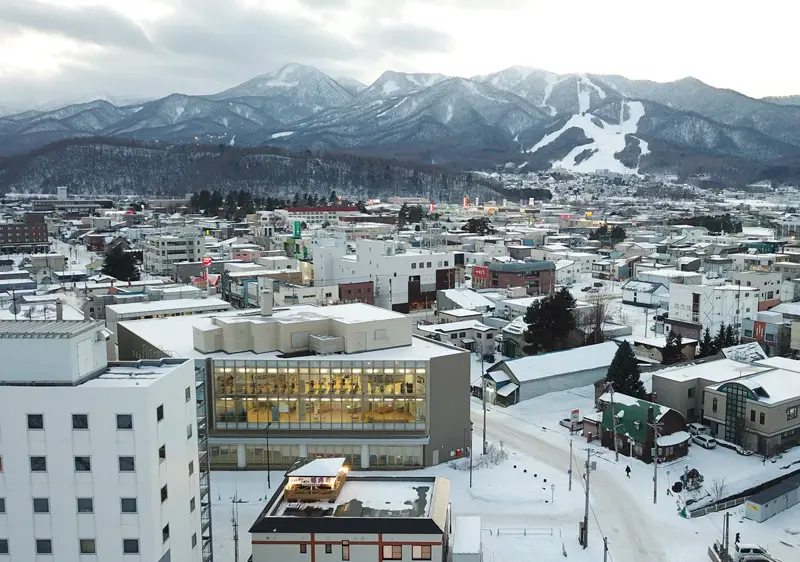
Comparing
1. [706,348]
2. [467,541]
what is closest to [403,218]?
[706,348]

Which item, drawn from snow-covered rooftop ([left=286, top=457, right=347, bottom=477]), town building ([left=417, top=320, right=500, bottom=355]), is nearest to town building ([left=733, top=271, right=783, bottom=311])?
town building ([left=417, top=320, right=500, bottom=355])

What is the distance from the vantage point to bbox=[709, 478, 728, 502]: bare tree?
2129 cm

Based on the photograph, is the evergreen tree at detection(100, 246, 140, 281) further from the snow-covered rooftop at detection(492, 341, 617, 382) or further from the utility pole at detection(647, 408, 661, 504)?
the utility pole at detection(647, 408, 661, 504)

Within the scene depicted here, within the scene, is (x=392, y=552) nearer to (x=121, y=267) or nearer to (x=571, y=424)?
(x=571, y=424)

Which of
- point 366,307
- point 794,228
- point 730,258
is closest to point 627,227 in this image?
point 794,228

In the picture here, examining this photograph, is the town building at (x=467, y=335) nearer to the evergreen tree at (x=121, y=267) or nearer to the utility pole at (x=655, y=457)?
the utility pole at (x=655, y=457)

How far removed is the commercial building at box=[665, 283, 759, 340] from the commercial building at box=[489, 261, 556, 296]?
14114 mm

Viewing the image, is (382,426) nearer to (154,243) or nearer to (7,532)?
(7,532)

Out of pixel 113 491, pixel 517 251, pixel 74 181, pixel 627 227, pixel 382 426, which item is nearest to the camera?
pixel 113 491

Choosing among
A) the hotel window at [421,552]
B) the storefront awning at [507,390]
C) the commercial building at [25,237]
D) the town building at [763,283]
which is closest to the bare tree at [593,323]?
the storefront awning at [507,390]

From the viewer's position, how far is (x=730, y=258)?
62.2 metres

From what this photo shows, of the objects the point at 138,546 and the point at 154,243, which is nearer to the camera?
the point at 138,546

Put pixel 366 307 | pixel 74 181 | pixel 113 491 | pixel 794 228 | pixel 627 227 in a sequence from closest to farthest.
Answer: pixel 113 491
pixel 366 307
pixel 794 228
pixel 627 227
pixel 74 181

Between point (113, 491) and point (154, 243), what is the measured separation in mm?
59962
